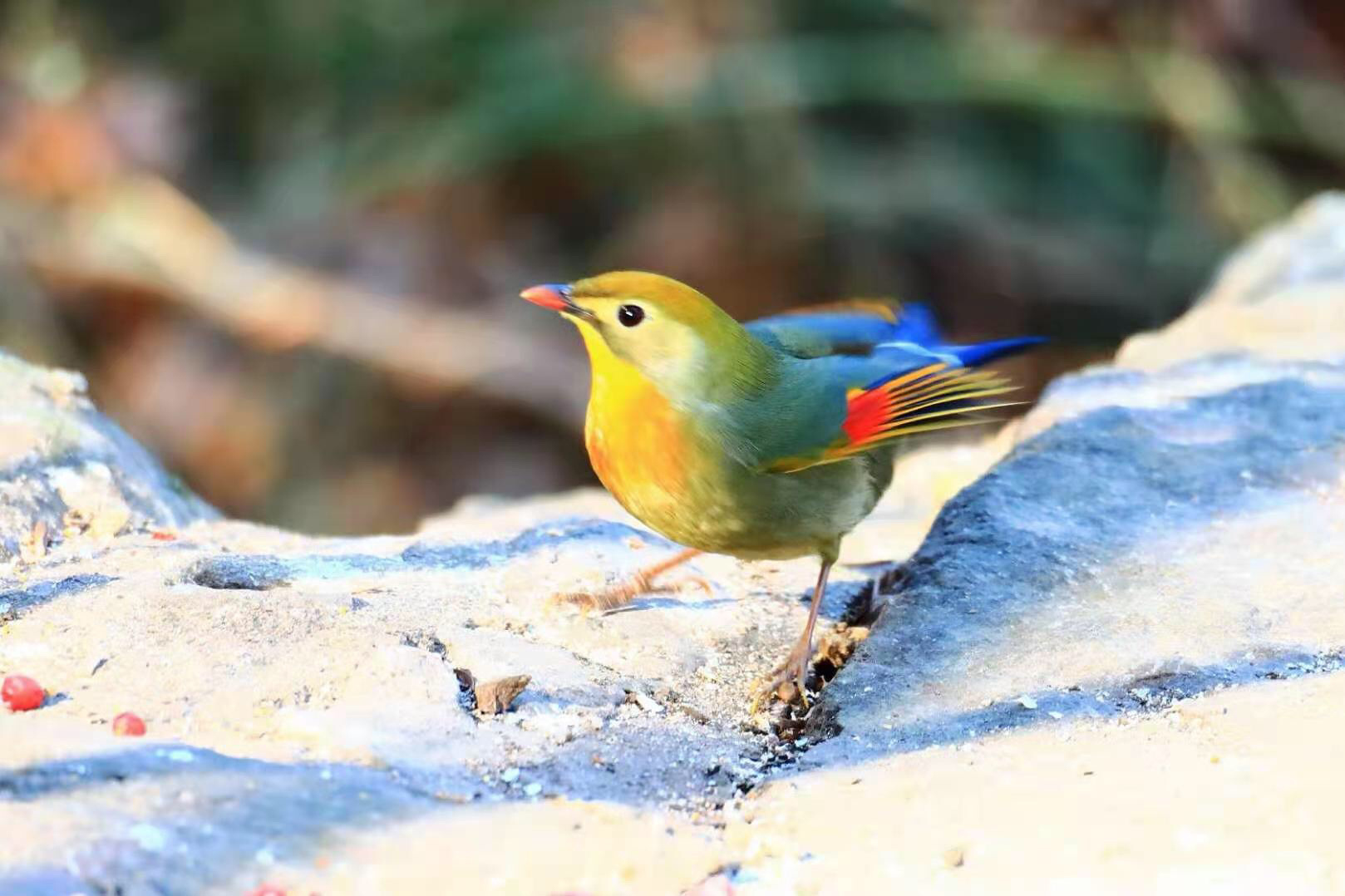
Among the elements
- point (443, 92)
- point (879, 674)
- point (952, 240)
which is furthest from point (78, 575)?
point (952, 240)

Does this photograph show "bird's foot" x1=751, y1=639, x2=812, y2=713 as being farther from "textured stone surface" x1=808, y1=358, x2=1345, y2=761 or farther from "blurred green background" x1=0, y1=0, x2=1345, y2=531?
"blurred green background" x1=0, y1=0, x2=1345, y2=531

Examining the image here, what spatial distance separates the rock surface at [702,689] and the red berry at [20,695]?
0.03 meters

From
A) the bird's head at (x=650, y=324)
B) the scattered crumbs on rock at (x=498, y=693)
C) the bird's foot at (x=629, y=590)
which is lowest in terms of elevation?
the bird's foot at (x=629, y=590)

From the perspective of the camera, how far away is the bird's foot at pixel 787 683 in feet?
8.59

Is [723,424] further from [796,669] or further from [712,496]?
[796,669]

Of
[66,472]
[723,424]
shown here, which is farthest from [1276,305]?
[66,472]

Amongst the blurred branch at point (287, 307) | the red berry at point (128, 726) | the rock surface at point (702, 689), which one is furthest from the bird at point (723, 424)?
the blurred branch at point (287, 307)

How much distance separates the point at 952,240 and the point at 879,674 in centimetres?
481

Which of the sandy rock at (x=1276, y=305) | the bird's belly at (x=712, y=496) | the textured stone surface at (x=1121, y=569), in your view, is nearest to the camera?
the textured stone surface at (x=1121, y=569)

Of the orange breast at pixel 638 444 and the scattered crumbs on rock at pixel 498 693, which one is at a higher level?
the orange breast at pixel 638 444

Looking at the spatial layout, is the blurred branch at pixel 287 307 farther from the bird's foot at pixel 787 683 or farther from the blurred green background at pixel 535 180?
the bird's foot at pixel 787 683

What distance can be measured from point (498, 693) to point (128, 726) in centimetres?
51

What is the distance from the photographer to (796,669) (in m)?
2.69

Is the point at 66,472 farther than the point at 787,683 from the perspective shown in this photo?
Yes
